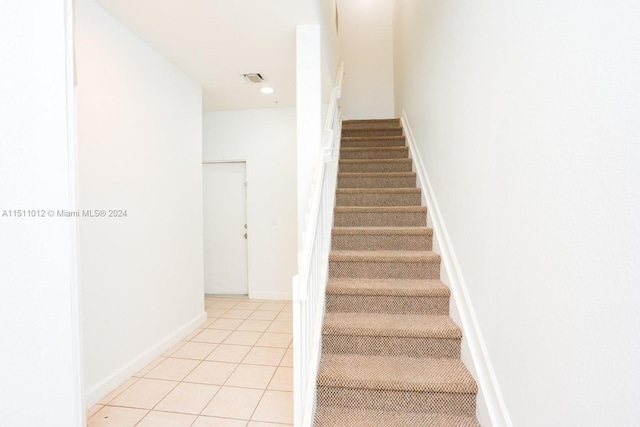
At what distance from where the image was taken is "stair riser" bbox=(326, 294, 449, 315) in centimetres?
206

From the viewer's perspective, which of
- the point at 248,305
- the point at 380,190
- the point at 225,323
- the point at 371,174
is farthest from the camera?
the point at 248,305

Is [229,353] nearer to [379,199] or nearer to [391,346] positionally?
Answer: [391,346]

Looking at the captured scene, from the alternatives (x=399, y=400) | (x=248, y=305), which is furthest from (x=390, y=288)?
(x=248, y=305)

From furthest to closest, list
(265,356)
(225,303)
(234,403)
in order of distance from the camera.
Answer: (225,303), (265,356), (234,403)

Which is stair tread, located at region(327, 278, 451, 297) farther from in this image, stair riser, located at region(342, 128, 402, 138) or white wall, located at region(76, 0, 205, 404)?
stair riser, located at region(342, 128, 402, 138)

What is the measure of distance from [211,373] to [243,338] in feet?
2.20

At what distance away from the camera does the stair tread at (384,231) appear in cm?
250

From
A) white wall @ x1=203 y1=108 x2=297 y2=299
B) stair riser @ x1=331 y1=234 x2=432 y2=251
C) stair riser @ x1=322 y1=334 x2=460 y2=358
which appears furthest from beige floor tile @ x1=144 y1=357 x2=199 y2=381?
white wall @ x1=203 y1=108 x2=297 y2=299

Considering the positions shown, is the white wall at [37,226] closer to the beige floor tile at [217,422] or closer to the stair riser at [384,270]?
the beige floor tile at [217,422]

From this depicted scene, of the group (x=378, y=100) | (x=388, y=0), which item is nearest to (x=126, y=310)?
(x=378, y=100)

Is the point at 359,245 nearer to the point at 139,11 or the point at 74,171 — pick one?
the point at 74,171

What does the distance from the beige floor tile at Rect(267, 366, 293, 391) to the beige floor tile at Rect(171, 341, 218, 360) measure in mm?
735

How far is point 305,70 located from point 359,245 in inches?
54.9

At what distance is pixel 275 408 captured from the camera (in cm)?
202
